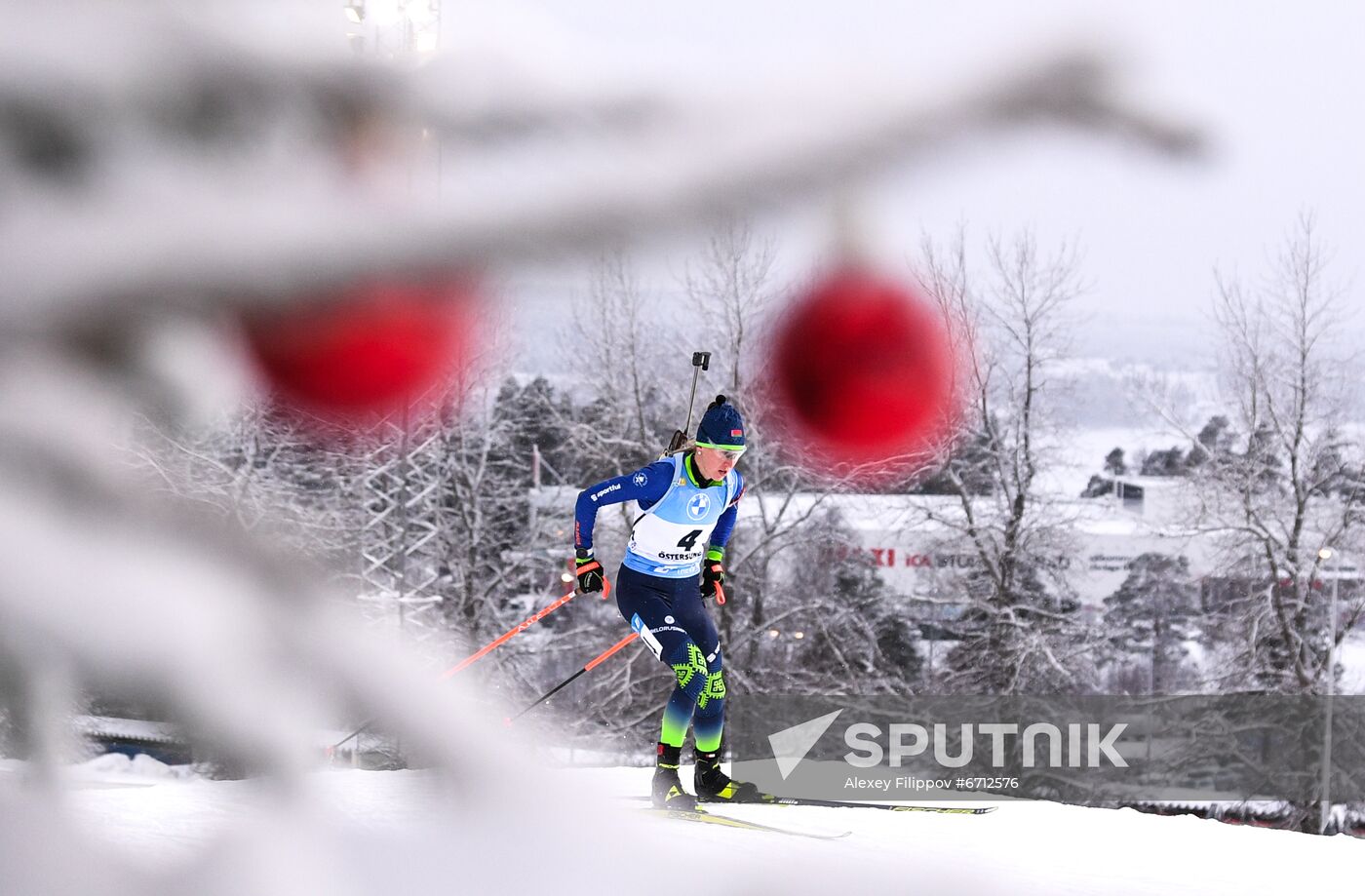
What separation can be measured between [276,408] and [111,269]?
0.22ft

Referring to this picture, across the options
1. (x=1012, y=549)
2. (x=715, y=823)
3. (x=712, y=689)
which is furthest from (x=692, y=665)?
(x=1012, y=549)

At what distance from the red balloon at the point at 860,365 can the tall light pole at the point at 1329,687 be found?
46.4 ft

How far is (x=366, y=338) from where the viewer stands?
31cm

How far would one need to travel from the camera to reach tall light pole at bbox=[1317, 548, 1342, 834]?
13747mm

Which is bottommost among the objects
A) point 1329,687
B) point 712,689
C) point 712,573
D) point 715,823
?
→ point 1329,687

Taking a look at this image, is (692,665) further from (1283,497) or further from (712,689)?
(1283,497)

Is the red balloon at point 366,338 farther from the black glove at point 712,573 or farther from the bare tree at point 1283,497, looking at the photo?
the bare tree at point 1283,497

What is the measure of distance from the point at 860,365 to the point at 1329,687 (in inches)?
593

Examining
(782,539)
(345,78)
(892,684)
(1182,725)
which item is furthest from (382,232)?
(1182,725)

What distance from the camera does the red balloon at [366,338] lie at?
0.31 metres

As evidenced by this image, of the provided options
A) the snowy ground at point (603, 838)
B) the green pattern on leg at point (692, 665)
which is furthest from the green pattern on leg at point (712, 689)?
the snowy ground at point (603, 838)

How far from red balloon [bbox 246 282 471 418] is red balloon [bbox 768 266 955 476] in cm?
9

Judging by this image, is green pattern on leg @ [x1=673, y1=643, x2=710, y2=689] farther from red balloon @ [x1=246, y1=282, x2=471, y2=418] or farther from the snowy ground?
red balloon @ [x1=246, y1=282, x2=471, y2=418]

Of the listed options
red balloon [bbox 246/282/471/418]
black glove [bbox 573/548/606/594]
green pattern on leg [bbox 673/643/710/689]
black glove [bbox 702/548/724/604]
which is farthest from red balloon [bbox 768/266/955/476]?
black glove [bbox 702/548/724/604]
